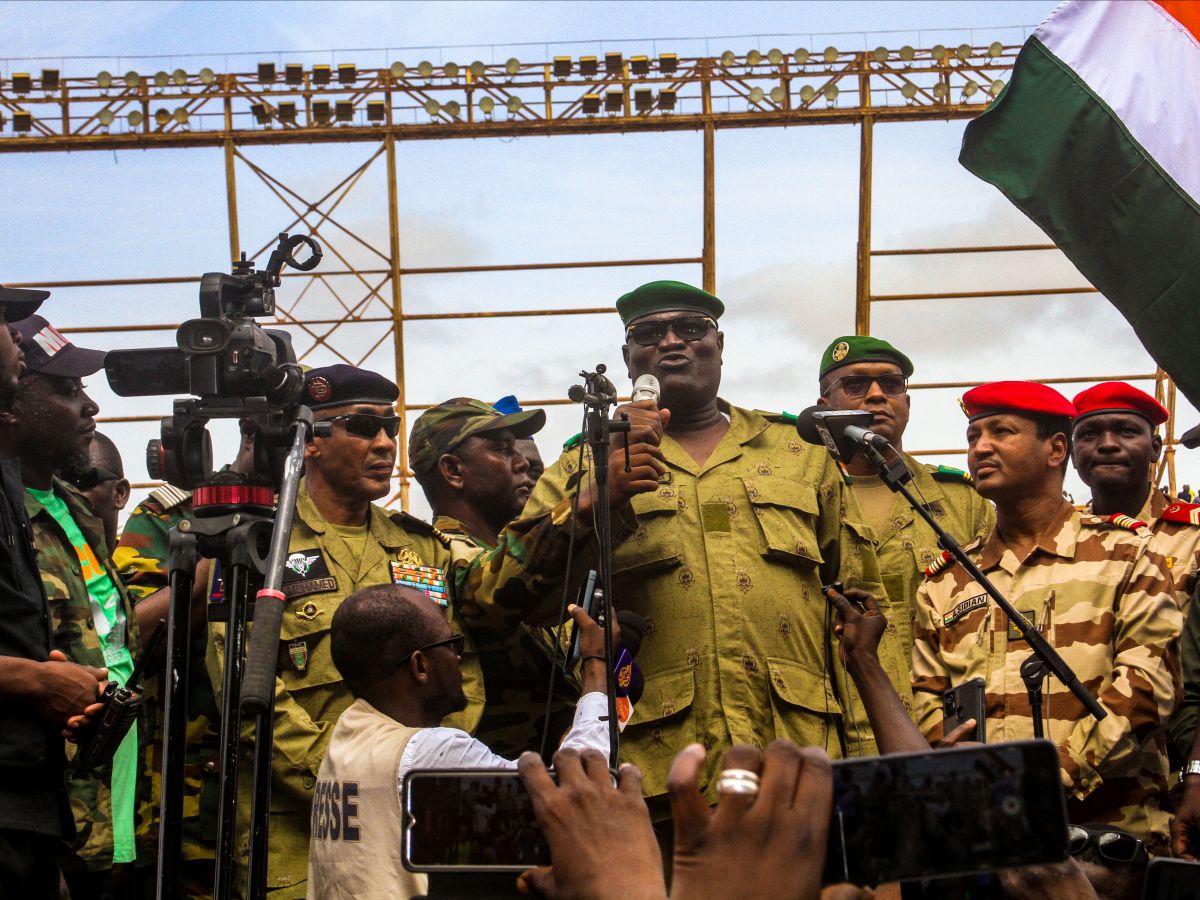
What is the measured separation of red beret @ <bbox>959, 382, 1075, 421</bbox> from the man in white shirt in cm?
203

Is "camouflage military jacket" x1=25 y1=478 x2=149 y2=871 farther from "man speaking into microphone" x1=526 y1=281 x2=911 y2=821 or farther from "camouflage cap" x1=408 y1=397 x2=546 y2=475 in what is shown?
Answer: "camouflage cap" x1=408 y1=397 x2=546 y2=475

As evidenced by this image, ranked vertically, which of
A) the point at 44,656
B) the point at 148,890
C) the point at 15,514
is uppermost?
the point at 15,514

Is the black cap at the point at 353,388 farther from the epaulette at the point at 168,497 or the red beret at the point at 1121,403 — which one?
the red beret at the point at 1121,403

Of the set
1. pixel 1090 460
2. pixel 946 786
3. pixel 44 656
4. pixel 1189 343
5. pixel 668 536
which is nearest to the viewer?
pixel 946 786

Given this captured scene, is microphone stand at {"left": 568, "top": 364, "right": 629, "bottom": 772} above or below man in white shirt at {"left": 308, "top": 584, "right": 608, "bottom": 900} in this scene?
above

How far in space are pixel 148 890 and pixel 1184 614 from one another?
3571 millimetres

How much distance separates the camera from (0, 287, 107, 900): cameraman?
11.8 feet

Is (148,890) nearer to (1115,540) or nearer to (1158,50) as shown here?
(1115,540)

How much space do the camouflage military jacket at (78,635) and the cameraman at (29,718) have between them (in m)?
0.45

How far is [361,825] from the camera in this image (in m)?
3.42

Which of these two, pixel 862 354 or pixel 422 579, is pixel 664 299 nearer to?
pixel 422 579

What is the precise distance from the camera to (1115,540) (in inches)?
193

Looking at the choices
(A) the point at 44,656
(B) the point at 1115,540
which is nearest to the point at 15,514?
(A) the point at 44,656

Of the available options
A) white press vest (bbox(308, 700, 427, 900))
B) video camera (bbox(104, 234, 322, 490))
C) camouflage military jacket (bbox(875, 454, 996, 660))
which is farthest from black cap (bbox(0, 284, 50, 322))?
camouflage military jacket (bbox(875, 454, 996, 660))
